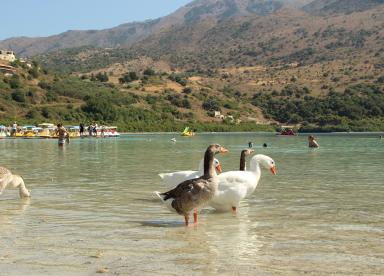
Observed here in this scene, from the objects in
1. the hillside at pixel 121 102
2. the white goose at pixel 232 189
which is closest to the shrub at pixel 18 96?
the hillside at pixel 121 102

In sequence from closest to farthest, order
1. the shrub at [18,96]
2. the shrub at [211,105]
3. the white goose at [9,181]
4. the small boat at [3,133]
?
1. the white goose at [9,181]
2. the small boat at [3,133]
3. the shrub at [18,96]
4. the shrub at [211,105]

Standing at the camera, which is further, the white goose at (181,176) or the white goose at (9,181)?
the white goose at (9,181)

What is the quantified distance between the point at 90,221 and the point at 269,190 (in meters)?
6.03

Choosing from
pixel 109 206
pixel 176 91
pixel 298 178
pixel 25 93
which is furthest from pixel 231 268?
pixel 176 91

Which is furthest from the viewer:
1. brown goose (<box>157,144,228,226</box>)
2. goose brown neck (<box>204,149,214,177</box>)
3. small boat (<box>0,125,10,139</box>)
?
small boat (<box>0,125,10,139</box>)

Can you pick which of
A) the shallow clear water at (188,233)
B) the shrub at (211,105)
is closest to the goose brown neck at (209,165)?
the shallow clear water at (188,233)

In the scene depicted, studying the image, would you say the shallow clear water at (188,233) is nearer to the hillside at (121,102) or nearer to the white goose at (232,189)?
the white goose at (232,189)

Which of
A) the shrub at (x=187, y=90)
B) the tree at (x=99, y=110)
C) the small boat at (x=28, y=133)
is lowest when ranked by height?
the small boat at (x=28, y=133)

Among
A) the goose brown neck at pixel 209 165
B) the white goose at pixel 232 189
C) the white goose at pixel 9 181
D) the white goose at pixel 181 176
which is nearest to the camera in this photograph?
the goose brown neck at pixel 209 165

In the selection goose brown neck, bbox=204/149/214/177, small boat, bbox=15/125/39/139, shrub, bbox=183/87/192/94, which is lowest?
small boat, bbox=15/125/39/139

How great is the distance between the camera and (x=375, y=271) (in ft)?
22.4

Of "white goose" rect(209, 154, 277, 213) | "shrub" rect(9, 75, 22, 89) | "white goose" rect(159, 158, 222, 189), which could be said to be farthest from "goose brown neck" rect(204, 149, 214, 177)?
"shrub" rect(9, 75, 22, 89)

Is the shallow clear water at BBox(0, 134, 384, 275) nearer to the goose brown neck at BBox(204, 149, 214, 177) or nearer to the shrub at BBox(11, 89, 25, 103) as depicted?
the goose brown neck at BBox(204, 149, 214, 177)

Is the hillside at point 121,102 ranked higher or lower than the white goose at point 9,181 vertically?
higher
